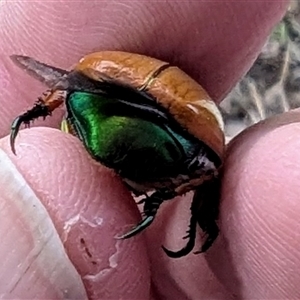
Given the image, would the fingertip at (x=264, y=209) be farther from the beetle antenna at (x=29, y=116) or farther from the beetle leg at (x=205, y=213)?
the beetle antenna at (x=29, y=116)

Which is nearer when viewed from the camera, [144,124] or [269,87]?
[144,124]

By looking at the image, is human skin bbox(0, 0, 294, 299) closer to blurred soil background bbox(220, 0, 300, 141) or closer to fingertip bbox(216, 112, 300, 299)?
fingertip bbox(216, 112, 300, 299)

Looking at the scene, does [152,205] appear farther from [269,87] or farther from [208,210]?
[269,87]

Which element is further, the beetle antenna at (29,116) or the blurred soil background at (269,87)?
the blurred soil background at (269,87)

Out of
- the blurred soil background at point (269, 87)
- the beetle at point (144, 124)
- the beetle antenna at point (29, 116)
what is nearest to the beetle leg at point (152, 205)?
the beetle at point (144, 124)

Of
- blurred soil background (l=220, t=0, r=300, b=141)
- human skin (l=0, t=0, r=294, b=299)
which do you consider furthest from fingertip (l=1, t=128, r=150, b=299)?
blurred soil background (l=220, t=0, r=300, b=141)

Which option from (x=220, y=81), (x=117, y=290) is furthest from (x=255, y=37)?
(x=117, y=290)

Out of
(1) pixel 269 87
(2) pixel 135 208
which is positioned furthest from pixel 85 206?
(1) pixel 269 87
